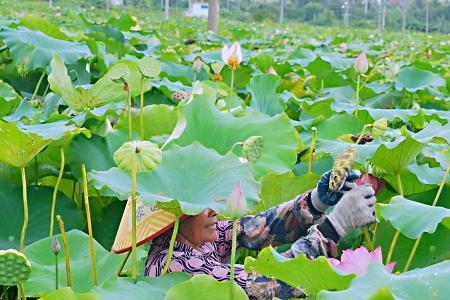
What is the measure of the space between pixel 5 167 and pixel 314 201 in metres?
0.57

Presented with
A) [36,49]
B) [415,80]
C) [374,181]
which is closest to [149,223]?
[374,181]

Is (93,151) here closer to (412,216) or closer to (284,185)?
(284,185)

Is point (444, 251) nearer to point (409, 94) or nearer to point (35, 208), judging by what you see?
point (35, 208)

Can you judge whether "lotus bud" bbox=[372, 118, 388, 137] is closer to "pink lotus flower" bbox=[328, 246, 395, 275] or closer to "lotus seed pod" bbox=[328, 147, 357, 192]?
"lotus seed pod" bbox=[328, 147, 357, 192]

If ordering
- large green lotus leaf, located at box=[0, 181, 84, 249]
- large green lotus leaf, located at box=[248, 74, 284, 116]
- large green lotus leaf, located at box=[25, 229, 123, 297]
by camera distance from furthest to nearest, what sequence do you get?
1. large green lotus leaf, located at box=[248, 74, 284, 116]
2. large green lotus leaf, located at box=[0, 181, 84, 249]
3. large green lotus leaf, located at box=[25, 229, 123, 297]

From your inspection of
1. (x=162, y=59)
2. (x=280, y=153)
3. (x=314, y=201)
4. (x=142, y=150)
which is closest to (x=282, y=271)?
(x=142, y=150)

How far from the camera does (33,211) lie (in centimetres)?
140

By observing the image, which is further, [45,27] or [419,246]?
[45,27]

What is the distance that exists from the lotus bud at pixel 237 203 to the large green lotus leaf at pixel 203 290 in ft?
0.25

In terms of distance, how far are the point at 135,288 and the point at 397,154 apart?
46 centimetres

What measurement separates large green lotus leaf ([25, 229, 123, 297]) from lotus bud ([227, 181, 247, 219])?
32cm

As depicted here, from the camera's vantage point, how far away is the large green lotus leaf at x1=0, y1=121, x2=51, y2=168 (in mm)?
1079

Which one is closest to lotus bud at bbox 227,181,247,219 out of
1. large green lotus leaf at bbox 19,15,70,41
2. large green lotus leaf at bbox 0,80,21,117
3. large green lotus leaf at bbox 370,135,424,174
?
large green lotus leaf at bbox 370,135,424,174

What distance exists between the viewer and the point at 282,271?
0.80 metres
